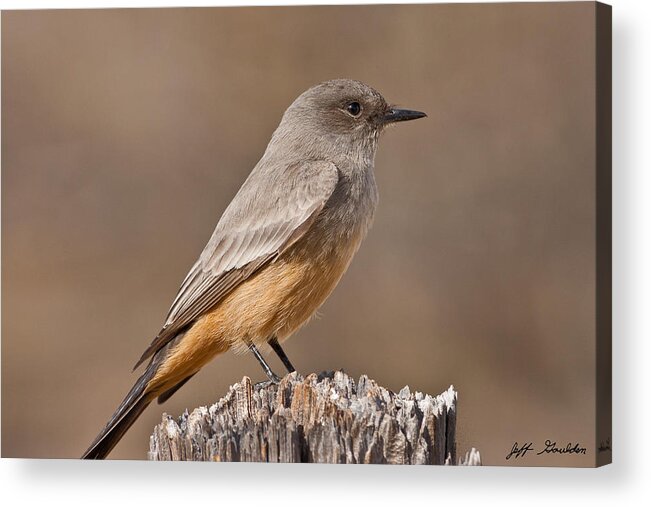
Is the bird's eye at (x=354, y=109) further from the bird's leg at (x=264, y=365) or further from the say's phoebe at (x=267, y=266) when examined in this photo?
the bird's leg at (x=264, y=365)

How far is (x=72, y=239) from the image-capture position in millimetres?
6711

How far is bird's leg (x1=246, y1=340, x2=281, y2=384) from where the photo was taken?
6328 millimetres

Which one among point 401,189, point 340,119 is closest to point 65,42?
point 340,119

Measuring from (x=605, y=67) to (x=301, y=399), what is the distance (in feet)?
7.29

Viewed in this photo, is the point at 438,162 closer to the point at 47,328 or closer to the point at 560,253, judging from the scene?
the point at 560,253

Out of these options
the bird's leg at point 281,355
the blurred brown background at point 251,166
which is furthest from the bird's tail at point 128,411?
the bird's leg at point 281,355

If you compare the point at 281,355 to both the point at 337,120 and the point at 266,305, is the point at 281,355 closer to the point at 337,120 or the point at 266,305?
the point at 266,305

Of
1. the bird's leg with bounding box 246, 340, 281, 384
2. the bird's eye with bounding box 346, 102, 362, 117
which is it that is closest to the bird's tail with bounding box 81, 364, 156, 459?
the bird's leg with bounding box 246, 340, 281, 384

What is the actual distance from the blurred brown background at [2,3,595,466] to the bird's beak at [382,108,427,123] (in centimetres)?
6

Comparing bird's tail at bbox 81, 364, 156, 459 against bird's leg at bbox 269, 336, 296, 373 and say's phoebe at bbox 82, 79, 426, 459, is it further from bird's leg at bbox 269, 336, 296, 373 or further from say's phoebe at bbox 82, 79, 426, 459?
bird's leg at bbox 269, 336, 296, 373
